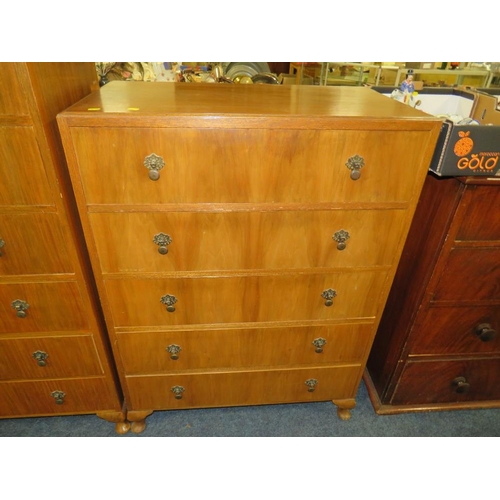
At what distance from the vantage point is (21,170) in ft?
3.01

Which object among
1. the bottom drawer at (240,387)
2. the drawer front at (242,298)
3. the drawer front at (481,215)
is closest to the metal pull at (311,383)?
the bottom drawer at (240,387)

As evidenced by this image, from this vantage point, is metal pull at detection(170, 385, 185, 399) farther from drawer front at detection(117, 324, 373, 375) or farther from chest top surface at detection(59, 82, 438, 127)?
chest top surface at detection(59, 82, 438, 127)

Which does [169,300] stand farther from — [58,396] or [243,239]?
[58,396]

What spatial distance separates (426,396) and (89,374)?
1.51 metres

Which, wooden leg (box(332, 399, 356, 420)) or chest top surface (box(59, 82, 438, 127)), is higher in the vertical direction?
chest top surface (box(59, 82, 438, 127))

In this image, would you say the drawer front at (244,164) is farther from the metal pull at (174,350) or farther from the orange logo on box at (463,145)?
the metal pull at (174,350)

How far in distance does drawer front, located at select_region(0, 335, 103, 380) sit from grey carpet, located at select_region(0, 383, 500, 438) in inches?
Result: 15.0

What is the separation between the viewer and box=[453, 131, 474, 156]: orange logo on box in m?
0.98

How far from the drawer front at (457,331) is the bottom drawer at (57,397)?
1.30 meters

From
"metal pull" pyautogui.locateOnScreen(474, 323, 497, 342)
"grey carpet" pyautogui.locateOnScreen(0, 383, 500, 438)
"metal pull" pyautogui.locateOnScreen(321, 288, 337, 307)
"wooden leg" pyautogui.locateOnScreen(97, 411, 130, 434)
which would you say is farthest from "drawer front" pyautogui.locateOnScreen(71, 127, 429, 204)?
"grey carpet" pyautogui.locateOnScreen(0, 383, 500, 438)

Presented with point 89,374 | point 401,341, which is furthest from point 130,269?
point 401,341

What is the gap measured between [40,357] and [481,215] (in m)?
1.63
